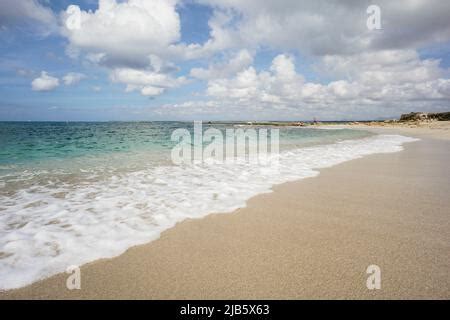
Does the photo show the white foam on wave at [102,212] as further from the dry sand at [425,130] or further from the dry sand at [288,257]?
the dry sand at [425,130]

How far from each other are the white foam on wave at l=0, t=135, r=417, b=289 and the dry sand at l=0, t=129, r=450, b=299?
1.08 feet

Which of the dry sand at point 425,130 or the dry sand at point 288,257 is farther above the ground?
the dry sand at point 425,130

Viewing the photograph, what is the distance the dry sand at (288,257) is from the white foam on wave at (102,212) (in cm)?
33

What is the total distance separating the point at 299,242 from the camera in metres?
3.45

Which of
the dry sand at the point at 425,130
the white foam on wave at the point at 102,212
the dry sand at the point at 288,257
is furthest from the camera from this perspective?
the dry sand at the point at 425,130

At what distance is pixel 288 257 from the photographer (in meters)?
3.06

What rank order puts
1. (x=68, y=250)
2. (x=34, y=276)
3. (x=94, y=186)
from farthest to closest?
(x=94, y=186), (x=68, y=250), (x=34, y=276)

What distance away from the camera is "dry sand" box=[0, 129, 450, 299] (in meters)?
2.50

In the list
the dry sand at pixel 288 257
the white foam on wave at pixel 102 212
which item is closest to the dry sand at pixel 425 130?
the dry sand at pixel 288 257

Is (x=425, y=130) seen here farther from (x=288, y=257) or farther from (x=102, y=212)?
(x=102, y=212)

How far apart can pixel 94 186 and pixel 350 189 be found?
263 inches

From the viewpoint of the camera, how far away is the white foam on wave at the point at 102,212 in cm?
316
